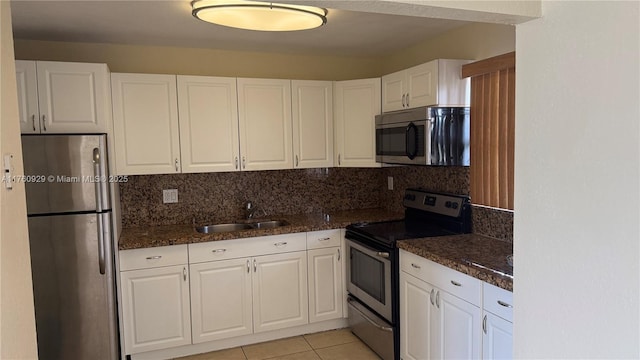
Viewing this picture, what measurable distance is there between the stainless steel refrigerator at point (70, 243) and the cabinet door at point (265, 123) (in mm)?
1046

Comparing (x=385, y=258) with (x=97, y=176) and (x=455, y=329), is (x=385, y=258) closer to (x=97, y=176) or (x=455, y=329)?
(x=455, y=329)

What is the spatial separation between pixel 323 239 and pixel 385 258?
0.66 meters

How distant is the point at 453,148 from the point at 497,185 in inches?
14.3

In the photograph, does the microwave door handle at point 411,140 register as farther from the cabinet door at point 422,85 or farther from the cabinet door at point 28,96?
the cabinet door at point 28,96

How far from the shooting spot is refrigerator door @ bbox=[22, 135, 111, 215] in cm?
269

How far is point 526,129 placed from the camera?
1.28 m

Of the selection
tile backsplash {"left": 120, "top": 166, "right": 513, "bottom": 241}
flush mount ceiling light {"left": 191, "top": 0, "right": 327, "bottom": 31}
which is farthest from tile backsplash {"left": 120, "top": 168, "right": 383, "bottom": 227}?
flush mount ceiling light {"left": 191, "top": 0, "right": 327, "bottom": 31}

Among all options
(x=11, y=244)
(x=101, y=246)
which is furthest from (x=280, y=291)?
(x=11, y=244)

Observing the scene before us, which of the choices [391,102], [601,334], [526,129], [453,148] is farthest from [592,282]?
[391,102]

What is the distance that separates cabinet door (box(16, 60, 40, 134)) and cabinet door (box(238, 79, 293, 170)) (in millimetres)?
1330

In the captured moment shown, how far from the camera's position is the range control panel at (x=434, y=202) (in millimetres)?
3073

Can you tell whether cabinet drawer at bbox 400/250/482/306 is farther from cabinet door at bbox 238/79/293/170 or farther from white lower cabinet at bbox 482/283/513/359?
cabinet door at bbox 238/79/293/170

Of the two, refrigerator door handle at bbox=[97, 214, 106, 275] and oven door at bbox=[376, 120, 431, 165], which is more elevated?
oven door at bbox=[376, 120, 431, 165]

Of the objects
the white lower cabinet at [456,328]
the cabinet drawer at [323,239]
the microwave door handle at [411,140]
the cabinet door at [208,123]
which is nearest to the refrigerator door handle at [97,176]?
the cabinet door at [208,123]
